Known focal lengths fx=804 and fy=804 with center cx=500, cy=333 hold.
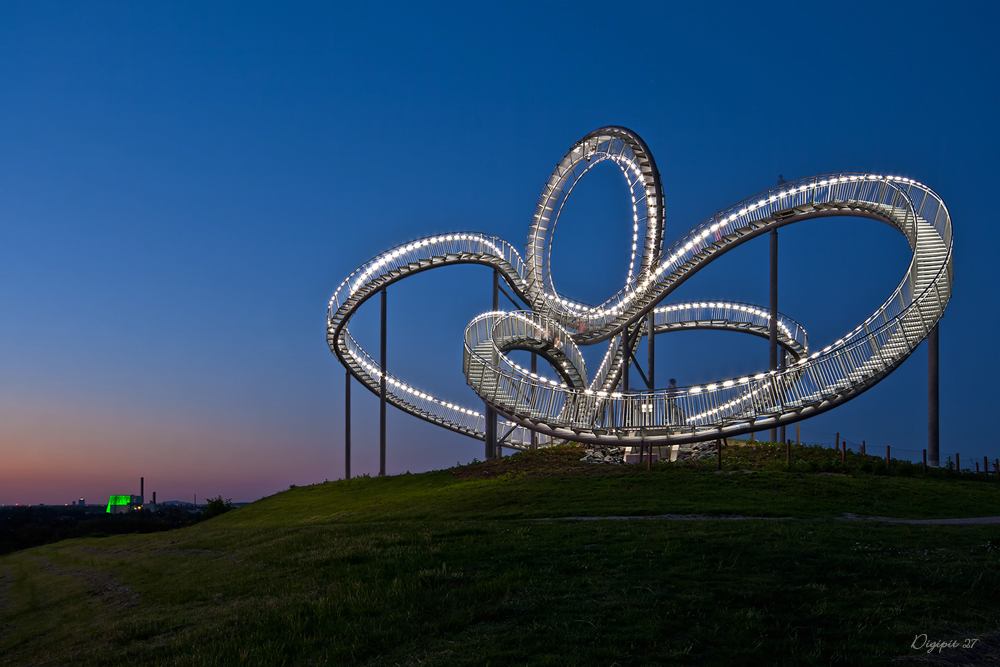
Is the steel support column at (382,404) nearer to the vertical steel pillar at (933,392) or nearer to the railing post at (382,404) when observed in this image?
the railing post at (382,404)

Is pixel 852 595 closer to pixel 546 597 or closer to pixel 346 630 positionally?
pixel 546 597

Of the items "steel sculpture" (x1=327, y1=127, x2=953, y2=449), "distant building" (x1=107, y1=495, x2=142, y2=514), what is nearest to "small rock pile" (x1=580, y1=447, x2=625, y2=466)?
"steel sculpture" (x1=327, y1=127, x2=953, y2=449)

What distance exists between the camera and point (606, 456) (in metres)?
31.8

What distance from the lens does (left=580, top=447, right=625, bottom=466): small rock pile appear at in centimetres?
3098

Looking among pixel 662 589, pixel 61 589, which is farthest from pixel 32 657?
pixel 662 589

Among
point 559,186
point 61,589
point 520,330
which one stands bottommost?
point 61,589

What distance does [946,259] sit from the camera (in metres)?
26.3

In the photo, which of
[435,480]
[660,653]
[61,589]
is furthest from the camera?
[435,480]

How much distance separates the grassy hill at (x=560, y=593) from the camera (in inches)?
330

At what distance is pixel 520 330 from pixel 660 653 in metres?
29.0

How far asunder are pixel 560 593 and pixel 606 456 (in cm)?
2211

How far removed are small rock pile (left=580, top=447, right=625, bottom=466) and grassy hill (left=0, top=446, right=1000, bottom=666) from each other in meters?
9.67

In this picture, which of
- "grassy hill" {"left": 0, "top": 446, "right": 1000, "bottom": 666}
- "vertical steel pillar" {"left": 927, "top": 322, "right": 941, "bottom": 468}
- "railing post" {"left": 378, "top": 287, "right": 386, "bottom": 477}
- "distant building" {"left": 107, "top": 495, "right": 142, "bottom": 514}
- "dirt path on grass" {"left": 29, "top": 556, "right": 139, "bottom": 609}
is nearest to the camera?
"grassy hill" {"left": 0, "top": 446, "right": 1000, "bottom": 666}

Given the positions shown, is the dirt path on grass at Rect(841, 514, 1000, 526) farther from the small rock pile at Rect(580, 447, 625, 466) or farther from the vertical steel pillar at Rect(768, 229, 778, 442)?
the small rock pile at Rect(580, 447, 625, 466)
